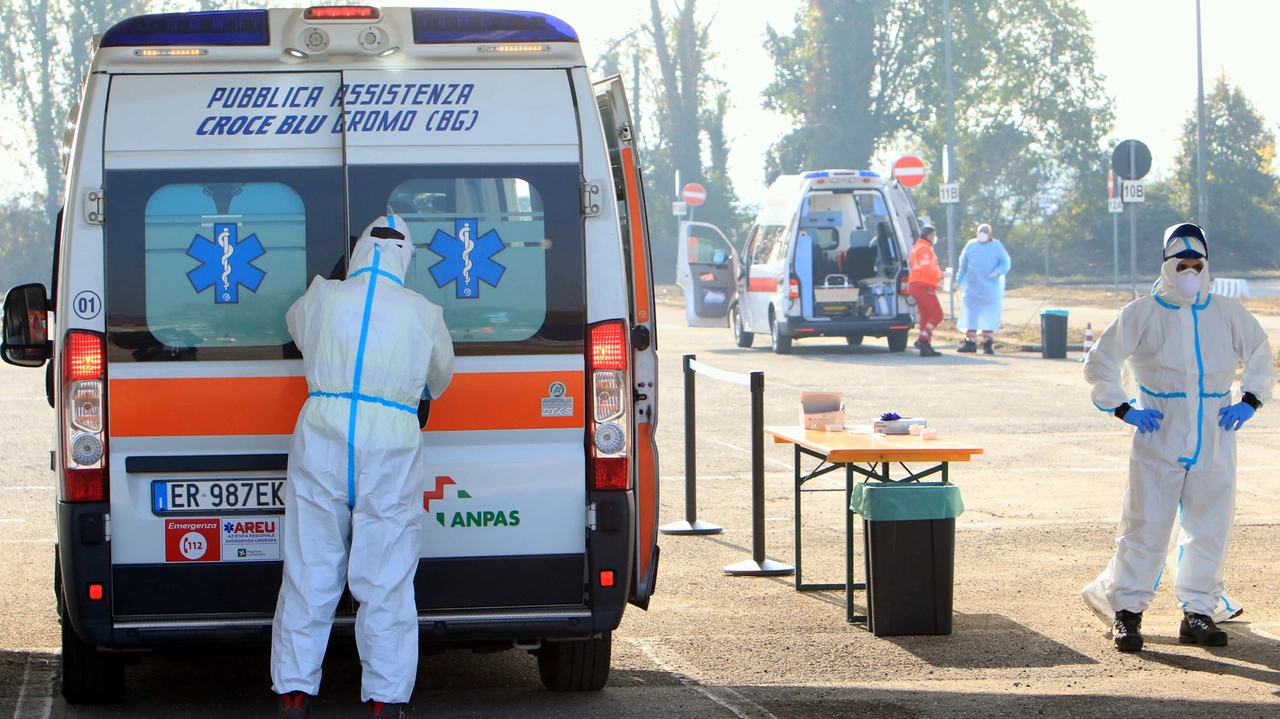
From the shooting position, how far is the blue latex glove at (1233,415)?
6.48 meters

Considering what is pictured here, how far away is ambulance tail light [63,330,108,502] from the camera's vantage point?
16.6ft

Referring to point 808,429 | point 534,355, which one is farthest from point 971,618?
point 534,355

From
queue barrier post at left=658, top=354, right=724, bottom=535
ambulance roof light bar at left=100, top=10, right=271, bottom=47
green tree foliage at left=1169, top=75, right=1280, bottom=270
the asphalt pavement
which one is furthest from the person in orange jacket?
green tree foliage at left=1169, top=75, right=1280, bottom=270

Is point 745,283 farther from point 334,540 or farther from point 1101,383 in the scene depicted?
point 334,540

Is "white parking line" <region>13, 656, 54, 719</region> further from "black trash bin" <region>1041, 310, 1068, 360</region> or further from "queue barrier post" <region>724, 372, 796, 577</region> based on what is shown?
"black trash bin" <region>1041, 310, 1068, 360</region>

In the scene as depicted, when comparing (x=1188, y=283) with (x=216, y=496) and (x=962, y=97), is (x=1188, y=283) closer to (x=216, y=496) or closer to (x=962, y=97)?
(x=216, y=496)

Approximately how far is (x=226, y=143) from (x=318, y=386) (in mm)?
879

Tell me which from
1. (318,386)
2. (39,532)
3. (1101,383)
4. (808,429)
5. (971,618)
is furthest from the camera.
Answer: (39,532)

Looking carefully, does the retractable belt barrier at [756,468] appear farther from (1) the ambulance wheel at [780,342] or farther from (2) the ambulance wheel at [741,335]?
(2) the ambulance wheel at [741,335]

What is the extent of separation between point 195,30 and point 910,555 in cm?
364

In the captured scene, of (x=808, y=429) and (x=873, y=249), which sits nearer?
(x=808, y=429)

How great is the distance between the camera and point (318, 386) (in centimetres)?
504

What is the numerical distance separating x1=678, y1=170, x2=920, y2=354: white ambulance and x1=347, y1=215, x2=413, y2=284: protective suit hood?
56.8ft

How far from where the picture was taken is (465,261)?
530 centimetres
